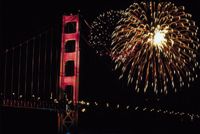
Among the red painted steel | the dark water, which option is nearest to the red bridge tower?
the red painted steel

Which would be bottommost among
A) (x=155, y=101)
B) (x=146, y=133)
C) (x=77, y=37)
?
(x=146, y=133)

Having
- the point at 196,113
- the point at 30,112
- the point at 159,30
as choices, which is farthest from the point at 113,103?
the point at 159,30

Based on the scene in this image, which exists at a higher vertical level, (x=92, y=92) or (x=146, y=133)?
(x=92, y=92)

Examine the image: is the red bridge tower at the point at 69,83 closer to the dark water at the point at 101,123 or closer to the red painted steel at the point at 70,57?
the red painted steel at the point at 70,57

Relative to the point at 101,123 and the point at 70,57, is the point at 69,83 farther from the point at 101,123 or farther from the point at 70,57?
the point at 101,123

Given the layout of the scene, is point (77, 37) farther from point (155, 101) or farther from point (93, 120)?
point (155, 101)

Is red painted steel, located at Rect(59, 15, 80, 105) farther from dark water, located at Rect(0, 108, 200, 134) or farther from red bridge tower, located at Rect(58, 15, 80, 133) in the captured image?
dark water, located at Rect(0, 108, 200, 134)

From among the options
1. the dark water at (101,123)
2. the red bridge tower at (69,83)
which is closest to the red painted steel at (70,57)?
the red bridge tower at (69,83)

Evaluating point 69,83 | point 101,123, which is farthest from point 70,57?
point 101,123
